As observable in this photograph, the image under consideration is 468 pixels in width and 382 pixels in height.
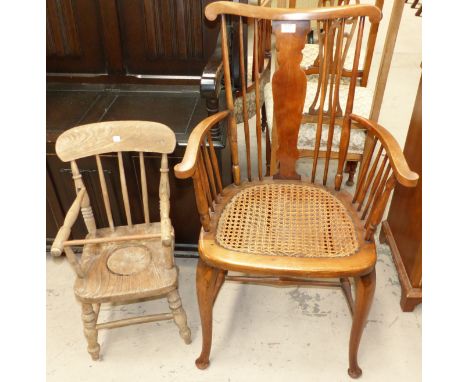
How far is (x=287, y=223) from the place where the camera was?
149 cm

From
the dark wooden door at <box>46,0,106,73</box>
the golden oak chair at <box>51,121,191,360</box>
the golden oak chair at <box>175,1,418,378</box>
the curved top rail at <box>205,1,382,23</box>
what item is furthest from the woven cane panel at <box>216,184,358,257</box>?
the dark wooden door at <box>46,0,106,73</box>

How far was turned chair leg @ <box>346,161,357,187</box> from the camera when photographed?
246 centimetres

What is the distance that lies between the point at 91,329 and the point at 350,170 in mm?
1718

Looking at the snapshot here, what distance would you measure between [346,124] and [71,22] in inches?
55.5

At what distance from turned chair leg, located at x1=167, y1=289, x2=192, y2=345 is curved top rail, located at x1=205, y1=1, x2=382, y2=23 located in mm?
1043

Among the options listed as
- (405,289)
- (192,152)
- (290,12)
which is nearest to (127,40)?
(290,12)

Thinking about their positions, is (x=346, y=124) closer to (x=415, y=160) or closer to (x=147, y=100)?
(x=415, y=160)

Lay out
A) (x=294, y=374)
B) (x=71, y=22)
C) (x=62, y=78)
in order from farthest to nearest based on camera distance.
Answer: (x=62, y=78) → (x=71, y=22) → (x=294, y=374)

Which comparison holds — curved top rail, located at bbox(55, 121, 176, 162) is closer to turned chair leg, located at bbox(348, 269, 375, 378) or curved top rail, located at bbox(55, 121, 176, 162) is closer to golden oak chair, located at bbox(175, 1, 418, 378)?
golden oak chair, located at bbox(175, 1, 418, 378)

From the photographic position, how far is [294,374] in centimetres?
161

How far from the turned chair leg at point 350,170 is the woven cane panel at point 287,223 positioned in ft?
2.93

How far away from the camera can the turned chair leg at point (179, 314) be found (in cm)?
156

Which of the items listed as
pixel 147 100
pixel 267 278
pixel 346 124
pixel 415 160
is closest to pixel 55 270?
pixel 147 100

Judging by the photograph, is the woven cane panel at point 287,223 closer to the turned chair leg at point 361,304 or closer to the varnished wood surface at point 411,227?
the turned chair leg at point 361,304
